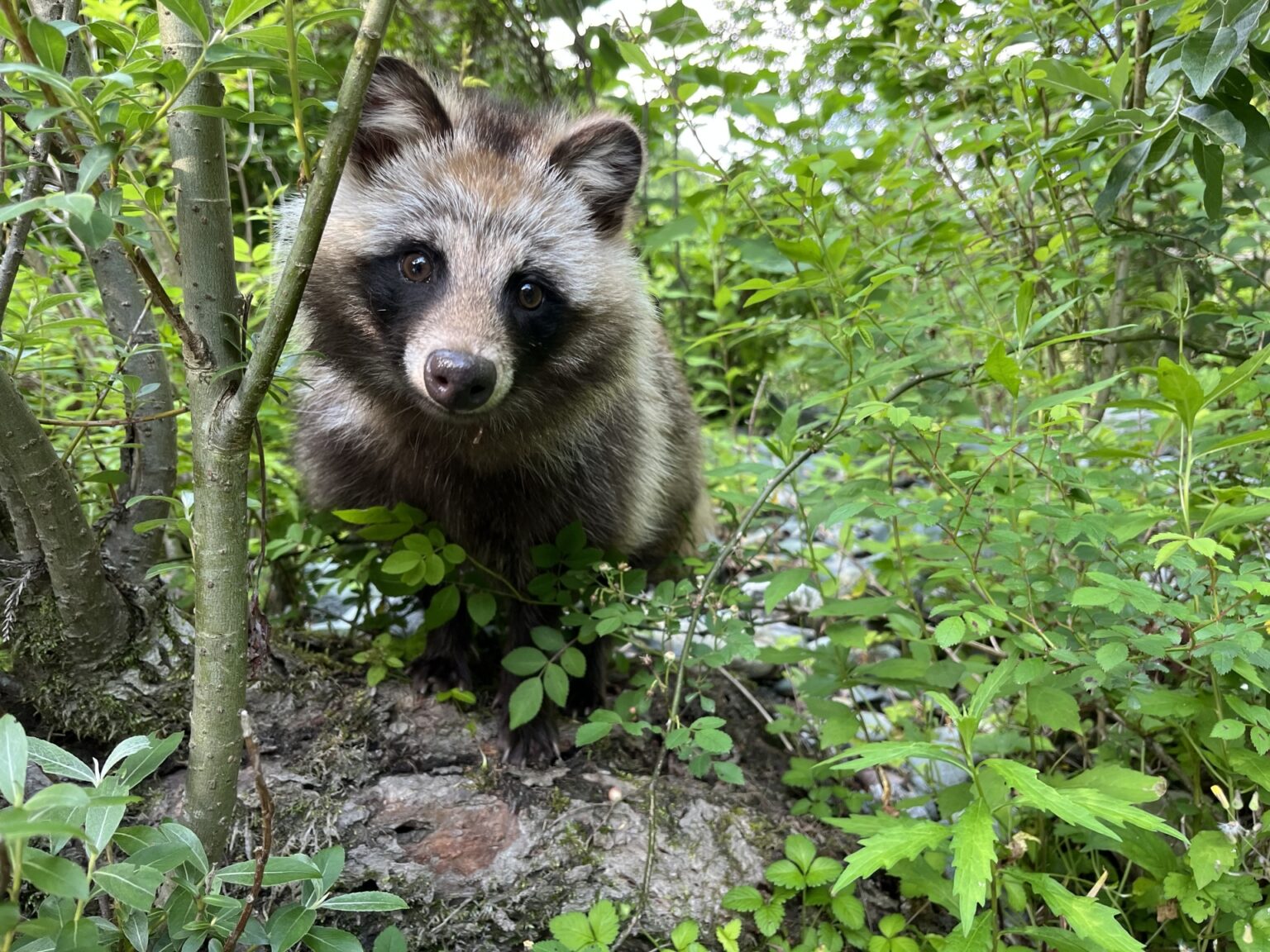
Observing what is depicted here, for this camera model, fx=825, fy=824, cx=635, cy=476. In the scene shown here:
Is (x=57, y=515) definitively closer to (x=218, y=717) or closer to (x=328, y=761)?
(x=218, y=717)

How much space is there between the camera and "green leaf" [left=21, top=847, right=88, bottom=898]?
3.67 ft

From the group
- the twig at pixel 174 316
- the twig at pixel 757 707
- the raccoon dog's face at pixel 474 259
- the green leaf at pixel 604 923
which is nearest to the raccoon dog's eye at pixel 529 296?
the raccoon dog's face at pixel 474 259

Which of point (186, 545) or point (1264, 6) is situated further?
point (186, 545)

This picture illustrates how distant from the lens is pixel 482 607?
111 inches

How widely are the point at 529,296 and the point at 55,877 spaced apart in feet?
6.87

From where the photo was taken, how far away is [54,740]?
228 cm

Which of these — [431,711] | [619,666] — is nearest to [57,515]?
[431,711]

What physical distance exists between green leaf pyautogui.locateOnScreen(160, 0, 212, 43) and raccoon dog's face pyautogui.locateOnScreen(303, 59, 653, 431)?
1153mm

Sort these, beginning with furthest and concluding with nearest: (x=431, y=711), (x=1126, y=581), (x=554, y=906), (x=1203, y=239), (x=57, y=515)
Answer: (x=431, y=711), (x=1203, y=239), (x=554, y=906), (x=57, y=515), (x=1126, y=581)

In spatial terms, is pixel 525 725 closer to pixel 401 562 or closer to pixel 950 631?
pixel 401 562

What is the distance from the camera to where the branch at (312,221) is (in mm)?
1322

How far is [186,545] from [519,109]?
224 centimetres

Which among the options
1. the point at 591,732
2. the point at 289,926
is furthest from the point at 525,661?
the point at 289,926

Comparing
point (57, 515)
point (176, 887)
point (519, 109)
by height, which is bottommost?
point (176, 887)
